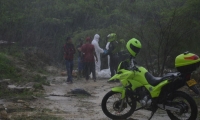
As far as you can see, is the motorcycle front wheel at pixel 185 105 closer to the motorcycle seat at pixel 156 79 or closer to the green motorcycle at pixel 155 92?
the green motorcycle at pixel 155 92

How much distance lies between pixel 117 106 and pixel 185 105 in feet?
4.95

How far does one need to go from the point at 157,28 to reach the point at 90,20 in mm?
12877

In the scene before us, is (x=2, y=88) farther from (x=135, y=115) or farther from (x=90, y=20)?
(x=90, y=20)

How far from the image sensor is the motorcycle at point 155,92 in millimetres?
7082

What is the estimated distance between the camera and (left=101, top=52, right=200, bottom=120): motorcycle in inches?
279

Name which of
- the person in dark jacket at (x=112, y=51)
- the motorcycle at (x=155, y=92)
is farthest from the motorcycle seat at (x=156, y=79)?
the person in dark jacket at (x=112, y=51)

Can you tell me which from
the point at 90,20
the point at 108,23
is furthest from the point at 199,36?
the point at 90,20

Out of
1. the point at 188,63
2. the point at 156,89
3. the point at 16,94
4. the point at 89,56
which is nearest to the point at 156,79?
the point at 156,89

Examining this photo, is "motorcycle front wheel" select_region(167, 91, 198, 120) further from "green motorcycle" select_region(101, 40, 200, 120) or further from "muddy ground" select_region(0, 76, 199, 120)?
"muddy ground" select_region(0, 76, 199, 120)

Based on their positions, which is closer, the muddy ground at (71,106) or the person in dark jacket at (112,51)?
the muddy ground at (71,106)

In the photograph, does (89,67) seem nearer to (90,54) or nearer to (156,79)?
(90,54)

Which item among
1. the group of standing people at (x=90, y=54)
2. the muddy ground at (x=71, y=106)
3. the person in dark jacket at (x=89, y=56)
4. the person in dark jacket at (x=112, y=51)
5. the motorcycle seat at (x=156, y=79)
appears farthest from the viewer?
the person in dark jacket at (x=89, y=56)

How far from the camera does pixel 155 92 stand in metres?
7.41

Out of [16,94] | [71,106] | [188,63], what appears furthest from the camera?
[16,94]
